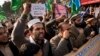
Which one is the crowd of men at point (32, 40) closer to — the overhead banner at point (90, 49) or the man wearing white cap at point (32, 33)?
the man wearing white cap at point (32, 33)

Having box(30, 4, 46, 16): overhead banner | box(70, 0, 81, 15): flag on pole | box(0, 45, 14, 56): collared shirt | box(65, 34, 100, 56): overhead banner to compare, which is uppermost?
box(0, 45, 14, 56): collared shirt

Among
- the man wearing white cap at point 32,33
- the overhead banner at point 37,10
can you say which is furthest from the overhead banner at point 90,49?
the overhead banner at point 37,10

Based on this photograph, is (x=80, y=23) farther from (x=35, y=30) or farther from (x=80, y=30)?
(x=35, y=30)

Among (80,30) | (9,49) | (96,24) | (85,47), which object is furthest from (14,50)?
(96,24)

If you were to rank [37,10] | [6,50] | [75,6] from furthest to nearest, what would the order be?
[75,6]
[37,10]
[6,50]

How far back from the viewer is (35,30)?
523 centimetres

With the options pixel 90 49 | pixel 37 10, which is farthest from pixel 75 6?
pixel 90 49

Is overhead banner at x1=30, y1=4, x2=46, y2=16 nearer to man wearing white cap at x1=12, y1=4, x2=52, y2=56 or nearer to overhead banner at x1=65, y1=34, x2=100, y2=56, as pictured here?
man wearing white cap at x1=12, y1=4, x2=52, y2=56

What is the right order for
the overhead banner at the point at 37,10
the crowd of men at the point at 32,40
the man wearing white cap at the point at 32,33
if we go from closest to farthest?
the crowd of men at the point at 32,40
the man wearing white cap at the point at 32,33
the overhead banner at the point at 37,10

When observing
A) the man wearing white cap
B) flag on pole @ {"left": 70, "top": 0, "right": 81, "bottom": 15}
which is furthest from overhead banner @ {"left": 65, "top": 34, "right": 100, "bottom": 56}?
flag on pole @ {"left": 70, "top": 0, "right": 81, "bottom": 15}

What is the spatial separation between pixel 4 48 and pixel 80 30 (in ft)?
9.82

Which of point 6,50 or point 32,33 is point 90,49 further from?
point 6,50

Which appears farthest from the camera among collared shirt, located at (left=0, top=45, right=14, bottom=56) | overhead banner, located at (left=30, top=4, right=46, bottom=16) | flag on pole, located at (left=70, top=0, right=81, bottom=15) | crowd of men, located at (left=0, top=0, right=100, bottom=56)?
flag on pole, located at (left=70, top=0, right=81, bottom=15)

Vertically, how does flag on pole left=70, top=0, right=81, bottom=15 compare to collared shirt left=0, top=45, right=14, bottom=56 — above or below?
below
